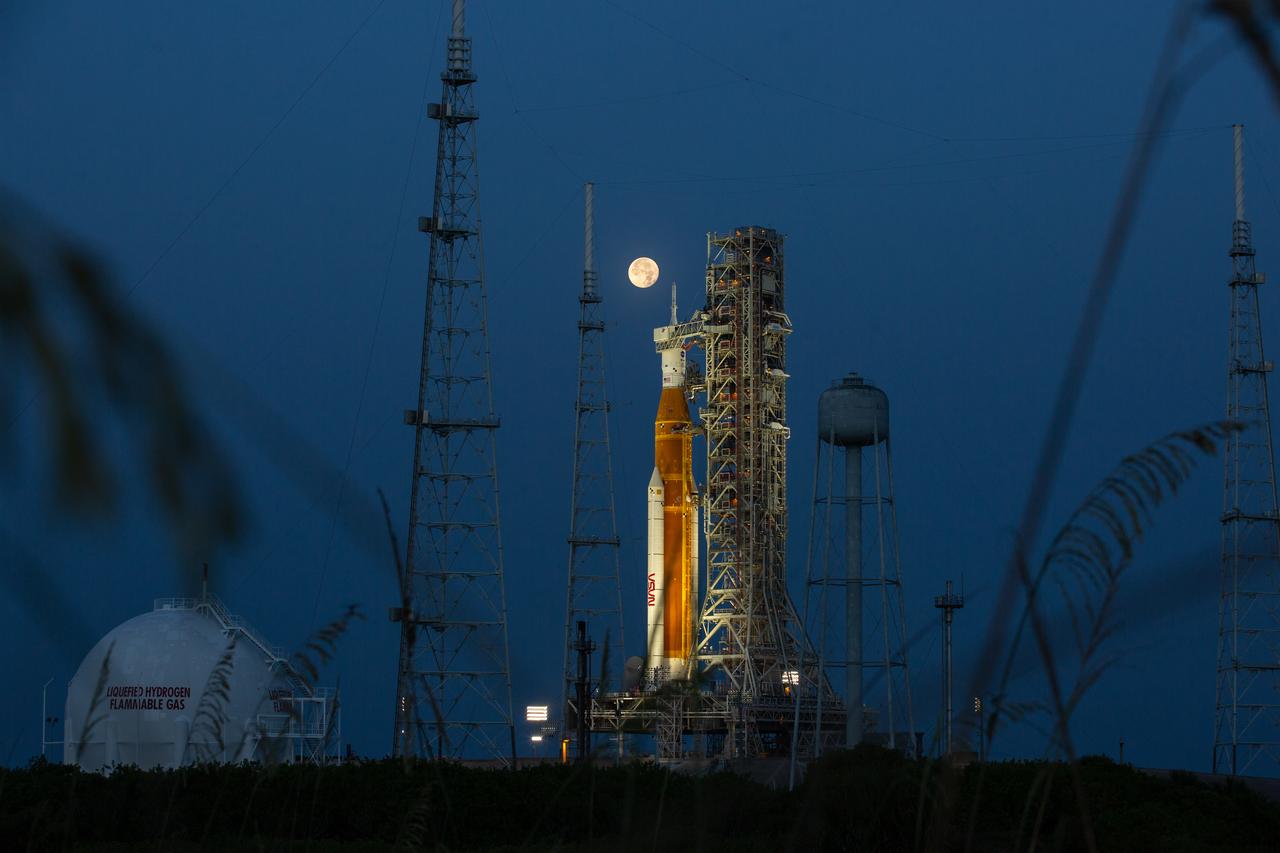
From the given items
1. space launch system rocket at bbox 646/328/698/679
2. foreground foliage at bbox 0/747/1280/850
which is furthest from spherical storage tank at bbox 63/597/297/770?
space launch system rocket at bbox 646/328/698/679

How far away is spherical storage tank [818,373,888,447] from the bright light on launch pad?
70.4 ft

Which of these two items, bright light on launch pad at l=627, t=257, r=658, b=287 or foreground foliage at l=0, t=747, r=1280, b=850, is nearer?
foreground foliage at l=0, t=747, r=1280, b=850

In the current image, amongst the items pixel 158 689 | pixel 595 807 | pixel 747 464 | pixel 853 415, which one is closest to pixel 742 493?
pixel 747 464

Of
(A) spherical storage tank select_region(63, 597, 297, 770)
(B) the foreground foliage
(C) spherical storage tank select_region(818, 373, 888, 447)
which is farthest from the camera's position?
(C) spherical storage tank select_region(818, 373, 888, 447)

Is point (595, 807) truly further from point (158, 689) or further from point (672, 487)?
point (672, 487)

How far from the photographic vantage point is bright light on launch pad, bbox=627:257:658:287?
219ft

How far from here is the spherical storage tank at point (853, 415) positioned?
45531 millimetres

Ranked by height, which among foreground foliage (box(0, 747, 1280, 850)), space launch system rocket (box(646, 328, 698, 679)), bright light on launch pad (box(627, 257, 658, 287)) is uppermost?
bright light on launch pad (box(627, 257, 658, 287))

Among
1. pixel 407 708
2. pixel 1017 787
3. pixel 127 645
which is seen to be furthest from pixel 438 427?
pixel 407 708

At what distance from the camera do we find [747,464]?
58.7 meters

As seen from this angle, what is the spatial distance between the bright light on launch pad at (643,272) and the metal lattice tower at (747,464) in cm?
685

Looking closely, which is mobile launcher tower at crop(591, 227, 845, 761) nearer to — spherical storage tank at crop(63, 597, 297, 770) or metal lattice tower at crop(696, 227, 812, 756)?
metal lattice tower at crop(696, 227, 812, 756)

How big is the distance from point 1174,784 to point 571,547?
3348cm

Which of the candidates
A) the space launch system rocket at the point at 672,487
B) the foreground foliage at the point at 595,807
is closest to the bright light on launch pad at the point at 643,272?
the space launch system rocket at the point at 672,487
